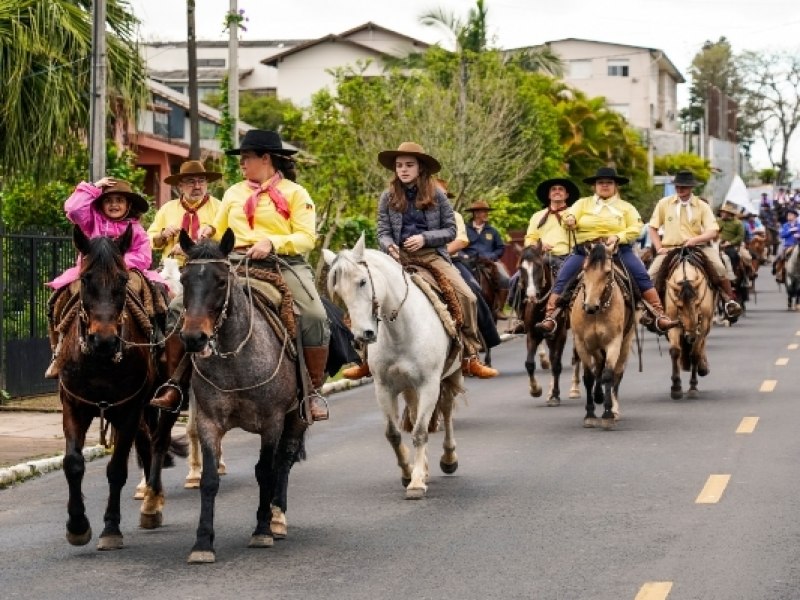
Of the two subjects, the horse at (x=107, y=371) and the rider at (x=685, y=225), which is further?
the rider at (x=685, y=225)

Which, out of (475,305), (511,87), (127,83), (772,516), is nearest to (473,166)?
(511,87)

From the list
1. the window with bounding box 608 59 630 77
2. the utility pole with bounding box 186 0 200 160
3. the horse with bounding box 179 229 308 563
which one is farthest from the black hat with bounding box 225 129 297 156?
the window with bounding box 608 59 630 77

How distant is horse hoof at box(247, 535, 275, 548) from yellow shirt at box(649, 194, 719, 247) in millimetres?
11462

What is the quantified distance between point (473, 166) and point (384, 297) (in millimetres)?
25902

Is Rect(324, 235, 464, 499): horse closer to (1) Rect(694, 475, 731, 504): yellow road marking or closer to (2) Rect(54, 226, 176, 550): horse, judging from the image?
(2) Rect(54, 226, 176, 550): horse

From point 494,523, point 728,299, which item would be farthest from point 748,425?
point 494,523

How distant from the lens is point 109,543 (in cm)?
1072

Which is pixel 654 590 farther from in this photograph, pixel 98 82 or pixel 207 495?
pixel 98 82

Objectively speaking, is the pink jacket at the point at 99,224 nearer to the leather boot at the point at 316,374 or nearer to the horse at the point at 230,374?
the horse at the point at 230,374

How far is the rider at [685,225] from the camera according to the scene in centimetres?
2109

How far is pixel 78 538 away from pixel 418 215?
4.43m

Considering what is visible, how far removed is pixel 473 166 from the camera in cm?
3822

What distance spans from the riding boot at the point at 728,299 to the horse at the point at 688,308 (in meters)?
0.16

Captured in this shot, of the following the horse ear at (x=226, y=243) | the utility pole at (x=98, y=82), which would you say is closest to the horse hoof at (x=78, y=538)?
the horse ear at (x=226, y=243)
